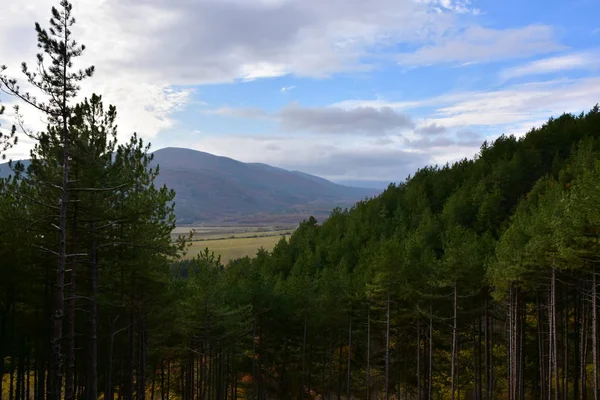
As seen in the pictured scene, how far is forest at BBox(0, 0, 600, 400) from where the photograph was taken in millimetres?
16594

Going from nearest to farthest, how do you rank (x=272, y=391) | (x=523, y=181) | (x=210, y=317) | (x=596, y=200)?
(x=596, y=200), (x=210, y=317), (x=272, y=391), (x=523, y=181)

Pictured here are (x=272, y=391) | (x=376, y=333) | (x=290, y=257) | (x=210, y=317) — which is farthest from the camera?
(x=290, y=257)

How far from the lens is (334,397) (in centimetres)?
4741

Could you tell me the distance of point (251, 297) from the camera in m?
37.5

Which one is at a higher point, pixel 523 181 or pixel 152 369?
pixel 523 181

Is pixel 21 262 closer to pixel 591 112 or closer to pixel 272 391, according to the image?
pixel 272 391

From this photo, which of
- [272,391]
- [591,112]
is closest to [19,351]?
[272,391]

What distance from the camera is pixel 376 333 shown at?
133ft

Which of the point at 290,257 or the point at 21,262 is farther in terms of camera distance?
the point at 290,257

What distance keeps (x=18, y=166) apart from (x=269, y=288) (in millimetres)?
26836

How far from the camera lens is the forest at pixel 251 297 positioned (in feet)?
54.4

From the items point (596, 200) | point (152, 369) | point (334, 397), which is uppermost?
point (596, 200)

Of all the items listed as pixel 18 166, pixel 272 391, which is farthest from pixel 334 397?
pixel 18 166

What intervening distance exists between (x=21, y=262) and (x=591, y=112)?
3769 inches
